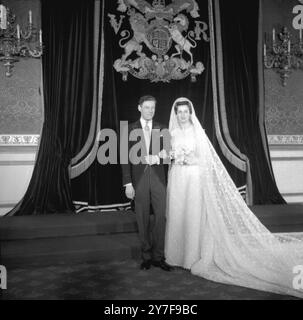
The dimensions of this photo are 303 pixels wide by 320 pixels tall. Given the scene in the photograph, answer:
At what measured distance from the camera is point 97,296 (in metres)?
2.61

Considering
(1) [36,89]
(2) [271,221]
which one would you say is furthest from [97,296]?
(1) [36,89]

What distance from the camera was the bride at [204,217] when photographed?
10.2ft

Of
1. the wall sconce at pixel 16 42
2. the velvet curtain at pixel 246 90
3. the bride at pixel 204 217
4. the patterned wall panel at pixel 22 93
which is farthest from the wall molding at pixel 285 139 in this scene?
the wall sconce at pixel 16 42

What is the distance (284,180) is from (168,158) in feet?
8.91

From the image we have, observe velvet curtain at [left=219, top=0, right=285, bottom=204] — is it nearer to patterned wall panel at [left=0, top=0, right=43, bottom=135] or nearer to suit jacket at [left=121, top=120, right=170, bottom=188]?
suit jacket at [left=121, top=120, right=170, bottom=188]

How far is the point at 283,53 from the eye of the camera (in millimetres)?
5051

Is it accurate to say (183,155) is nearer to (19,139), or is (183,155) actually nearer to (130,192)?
(130,192)

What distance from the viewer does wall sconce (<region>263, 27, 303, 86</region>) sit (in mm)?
5039

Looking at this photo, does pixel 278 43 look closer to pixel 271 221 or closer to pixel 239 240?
pixel 271 221

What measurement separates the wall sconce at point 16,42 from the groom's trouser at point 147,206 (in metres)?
2.29

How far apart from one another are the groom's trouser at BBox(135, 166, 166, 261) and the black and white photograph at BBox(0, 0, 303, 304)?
11 millimetres

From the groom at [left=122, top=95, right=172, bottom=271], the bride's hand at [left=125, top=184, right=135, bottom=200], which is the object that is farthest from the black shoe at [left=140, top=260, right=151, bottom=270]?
the bride's hand at [left=125, top=184, right=135, bottom=200]

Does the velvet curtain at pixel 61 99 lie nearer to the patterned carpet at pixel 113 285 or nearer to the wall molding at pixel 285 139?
the patterned carpet at pixel 113 285

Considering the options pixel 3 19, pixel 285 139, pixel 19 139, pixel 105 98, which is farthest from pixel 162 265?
pixel 3 19
